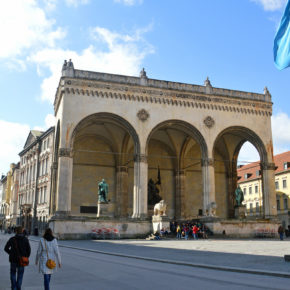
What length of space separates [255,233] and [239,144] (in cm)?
1148

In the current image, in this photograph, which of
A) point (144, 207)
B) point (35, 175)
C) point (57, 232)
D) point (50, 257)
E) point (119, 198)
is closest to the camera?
point (50, 257)

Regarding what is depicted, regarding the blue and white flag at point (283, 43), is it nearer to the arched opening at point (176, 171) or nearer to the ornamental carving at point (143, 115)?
the ornamental carving at point (143, 115)

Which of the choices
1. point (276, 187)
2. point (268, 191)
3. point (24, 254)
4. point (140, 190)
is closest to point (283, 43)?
point (24, 254)

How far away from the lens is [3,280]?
30.9 ft

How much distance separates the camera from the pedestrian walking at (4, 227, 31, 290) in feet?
24.0

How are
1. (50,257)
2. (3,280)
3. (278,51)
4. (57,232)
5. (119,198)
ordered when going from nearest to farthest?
(50,257) → (3,280) → (278,51) → (57,232) → (119,198)

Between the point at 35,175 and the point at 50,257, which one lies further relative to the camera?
the point at 35,175

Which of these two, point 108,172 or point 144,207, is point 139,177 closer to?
point 144,207

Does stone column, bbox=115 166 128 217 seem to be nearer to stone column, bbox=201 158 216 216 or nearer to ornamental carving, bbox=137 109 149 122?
ornamental carving, bbox=137 109 149 122

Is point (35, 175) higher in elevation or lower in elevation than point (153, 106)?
lower

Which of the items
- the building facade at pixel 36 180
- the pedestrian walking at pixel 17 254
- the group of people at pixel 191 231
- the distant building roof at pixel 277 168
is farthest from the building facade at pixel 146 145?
the pedestrian walking at pixel 17 254

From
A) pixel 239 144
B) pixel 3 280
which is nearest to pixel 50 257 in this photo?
pixel 3 280

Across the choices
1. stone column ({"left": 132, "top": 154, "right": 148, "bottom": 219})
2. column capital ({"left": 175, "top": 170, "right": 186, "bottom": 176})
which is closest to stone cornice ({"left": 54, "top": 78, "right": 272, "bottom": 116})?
stone column ({"left": 132, "top": 154, "right": 148, "bottom": 219})

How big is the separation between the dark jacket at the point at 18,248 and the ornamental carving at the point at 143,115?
25906mm
